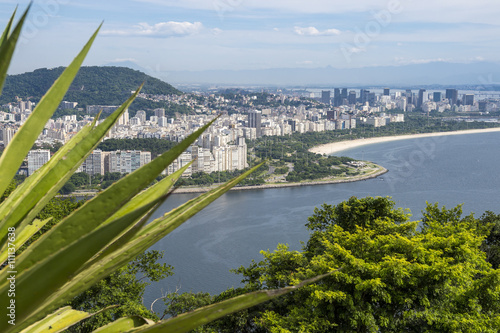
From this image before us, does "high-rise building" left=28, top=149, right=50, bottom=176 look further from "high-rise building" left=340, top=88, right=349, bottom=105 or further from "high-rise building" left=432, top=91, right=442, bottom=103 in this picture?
"high-rise building" left=432, top=91, right=442, bottom=103

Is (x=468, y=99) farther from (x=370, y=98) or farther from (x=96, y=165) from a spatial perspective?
(x=96, y=165)

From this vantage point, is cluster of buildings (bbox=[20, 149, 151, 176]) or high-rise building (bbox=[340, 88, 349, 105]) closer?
cluster of buildings (bbox=[20, 149, 151, 176])

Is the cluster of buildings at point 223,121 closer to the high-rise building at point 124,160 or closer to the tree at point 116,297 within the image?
the high-rise building at point 124,160

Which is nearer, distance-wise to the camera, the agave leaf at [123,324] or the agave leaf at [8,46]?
the agave leaf at [8,46]

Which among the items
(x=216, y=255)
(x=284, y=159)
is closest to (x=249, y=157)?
(x=284, y=159)

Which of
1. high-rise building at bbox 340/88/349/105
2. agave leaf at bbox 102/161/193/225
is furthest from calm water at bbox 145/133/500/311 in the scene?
high-rise building at bbox 340/88/349/105

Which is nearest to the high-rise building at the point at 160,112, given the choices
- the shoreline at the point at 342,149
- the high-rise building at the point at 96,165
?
the shoreline at the point at 342,149
